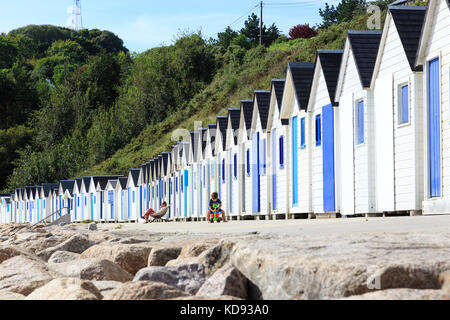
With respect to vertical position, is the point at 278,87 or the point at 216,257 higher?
the point at 278,87

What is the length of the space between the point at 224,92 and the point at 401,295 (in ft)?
225

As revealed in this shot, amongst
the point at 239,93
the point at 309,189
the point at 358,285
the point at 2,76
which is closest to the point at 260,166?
the point at 309,189

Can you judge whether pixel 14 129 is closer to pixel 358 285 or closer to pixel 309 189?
pixel 309 189

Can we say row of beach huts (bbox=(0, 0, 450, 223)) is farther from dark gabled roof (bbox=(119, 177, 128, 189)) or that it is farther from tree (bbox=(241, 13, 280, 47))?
tree (bbox=(241, 13, 280, 47))

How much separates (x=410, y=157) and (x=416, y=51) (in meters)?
2.07

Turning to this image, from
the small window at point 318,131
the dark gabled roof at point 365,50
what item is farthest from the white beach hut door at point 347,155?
the small window at point 318,131

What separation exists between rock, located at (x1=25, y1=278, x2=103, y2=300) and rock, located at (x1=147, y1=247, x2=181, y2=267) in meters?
1.79

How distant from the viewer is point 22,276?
19.3 feet

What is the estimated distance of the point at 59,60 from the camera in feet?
431

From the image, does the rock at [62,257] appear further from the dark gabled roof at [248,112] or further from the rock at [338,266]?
Result: the dark gabled roof at [248,112]

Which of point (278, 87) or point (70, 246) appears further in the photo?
point (278, 87)

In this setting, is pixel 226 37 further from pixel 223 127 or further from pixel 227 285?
pixel 227 285

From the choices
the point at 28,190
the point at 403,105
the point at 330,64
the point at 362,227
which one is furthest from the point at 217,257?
the point at 28,190
